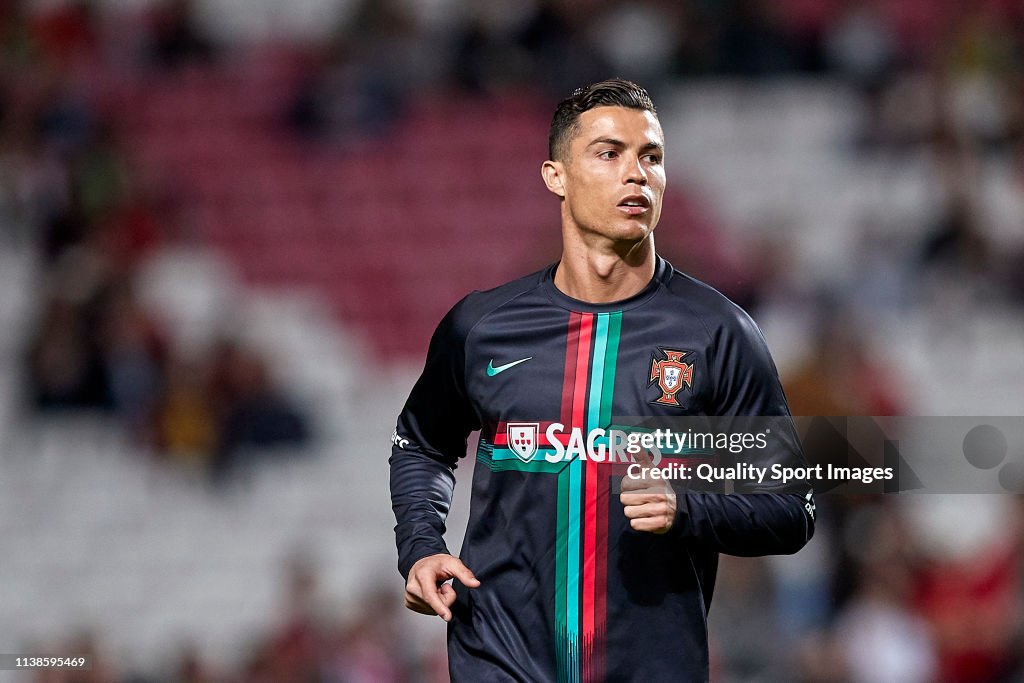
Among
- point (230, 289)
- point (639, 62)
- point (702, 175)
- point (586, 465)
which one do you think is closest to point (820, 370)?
point (702, 175)

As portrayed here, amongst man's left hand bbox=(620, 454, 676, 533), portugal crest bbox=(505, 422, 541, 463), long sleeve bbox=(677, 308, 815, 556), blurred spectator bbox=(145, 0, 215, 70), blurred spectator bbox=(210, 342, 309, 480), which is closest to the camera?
man's left hand bbox=(620, 454, 676, 533)

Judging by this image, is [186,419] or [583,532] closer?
[583,532]

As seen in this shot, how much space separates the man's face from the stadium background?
4390 millimetres

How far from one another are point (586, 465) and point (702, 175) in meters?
8.09

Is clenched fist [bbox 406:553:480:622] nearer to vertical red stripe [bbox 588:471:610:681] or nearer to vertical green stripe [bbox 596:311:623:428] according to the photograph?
vertical red stripe [bbox 588:471:610:681]

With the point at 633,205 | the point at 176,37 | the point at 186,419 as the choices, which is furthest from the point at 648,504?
the point at 176,37

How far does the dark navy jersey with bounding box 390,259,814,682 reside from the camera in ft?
10.8

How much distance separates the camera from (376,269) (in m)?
11.3

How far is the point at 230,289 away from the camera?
36.7 feet

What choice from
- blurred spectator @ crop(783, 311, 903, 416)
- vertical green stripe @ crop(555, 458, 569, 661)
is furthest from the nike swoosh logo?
blurred spectator @ crop(783, 311, 903, 416)

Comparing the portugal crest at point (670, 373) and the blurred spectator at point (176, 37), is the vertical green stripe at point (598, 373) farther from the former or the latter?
the blurred spectator at point (176, 37)

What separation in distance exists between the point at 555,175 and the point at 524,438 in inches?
26.0

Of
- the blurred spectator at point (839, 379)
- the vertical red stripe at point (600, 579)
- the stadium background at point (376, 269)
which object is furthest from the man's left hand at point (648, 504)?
the blurred spectator at point (839, 379)

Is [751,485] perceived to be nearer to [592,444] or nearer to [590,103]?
[592,444]
